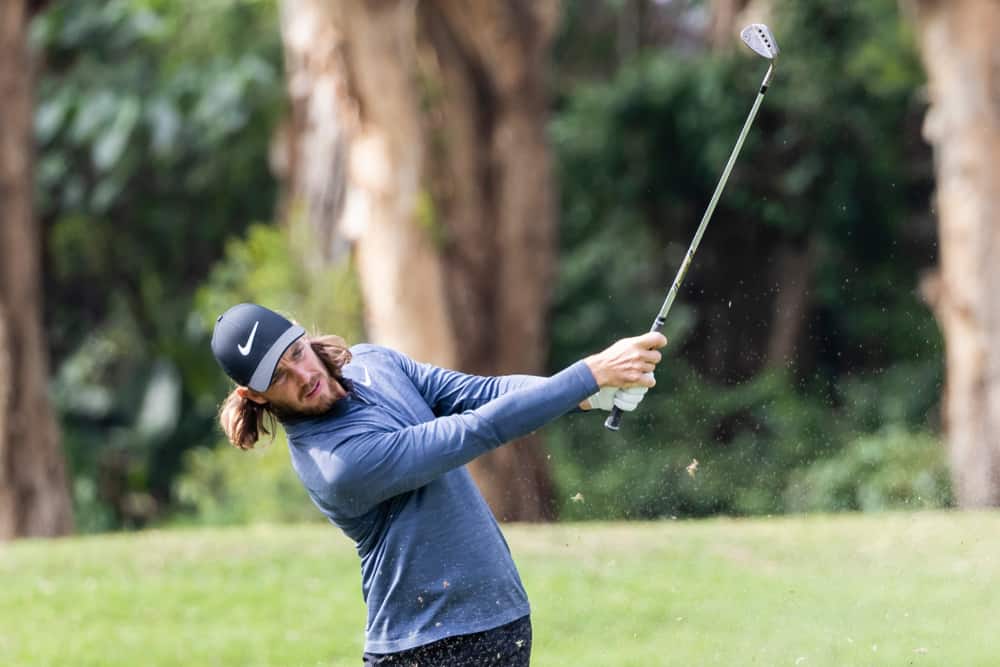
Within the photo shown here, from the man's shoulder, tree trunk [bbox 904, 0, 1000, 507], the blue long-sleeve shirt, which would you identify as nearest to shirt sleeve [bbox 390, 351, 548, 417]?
the man's shoulder

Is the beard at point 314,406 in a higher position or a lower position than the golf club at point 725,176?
lower

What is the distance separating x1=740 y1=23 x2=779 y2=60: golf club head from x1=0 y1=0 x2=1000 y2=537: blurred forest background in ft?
23.7

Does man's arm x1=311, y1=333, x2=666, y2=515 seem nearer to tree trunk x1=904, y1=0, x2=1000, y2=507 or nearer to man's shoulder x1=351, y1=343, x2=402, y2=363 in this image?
man's shoulder x1=351, y1=343, x2=402, y2=363

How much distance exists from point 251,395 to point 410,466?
1.85 feet

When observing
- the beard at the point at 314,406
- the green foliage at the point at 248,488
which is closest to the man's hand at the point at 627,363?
the beard at the point at 314,406

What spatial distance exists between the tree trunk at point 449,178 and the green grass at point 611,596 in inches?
127

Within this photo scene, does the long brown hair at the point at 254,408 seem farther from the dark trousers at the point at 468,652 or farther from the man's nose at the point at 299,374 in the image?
the dark trousers at the point at 468,652

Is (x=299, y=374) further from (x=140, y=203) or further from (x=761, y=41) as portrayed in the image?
(x=140, y=203)

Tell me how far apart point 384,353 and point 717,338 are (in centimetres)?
1583

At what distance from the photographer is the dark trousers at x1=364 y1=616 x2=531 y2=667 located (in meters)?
4.17

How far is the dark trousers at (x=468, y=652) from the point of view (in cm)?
417

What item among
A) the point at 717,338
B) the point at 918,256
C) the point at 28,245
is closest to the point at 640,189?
the point at 717,338

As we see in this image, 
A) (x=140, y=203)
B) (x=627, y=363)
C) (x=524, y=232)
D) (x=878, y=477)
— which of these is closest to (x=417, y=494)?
(x=627, y=363)

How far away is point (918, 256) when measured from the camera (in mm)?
19469
